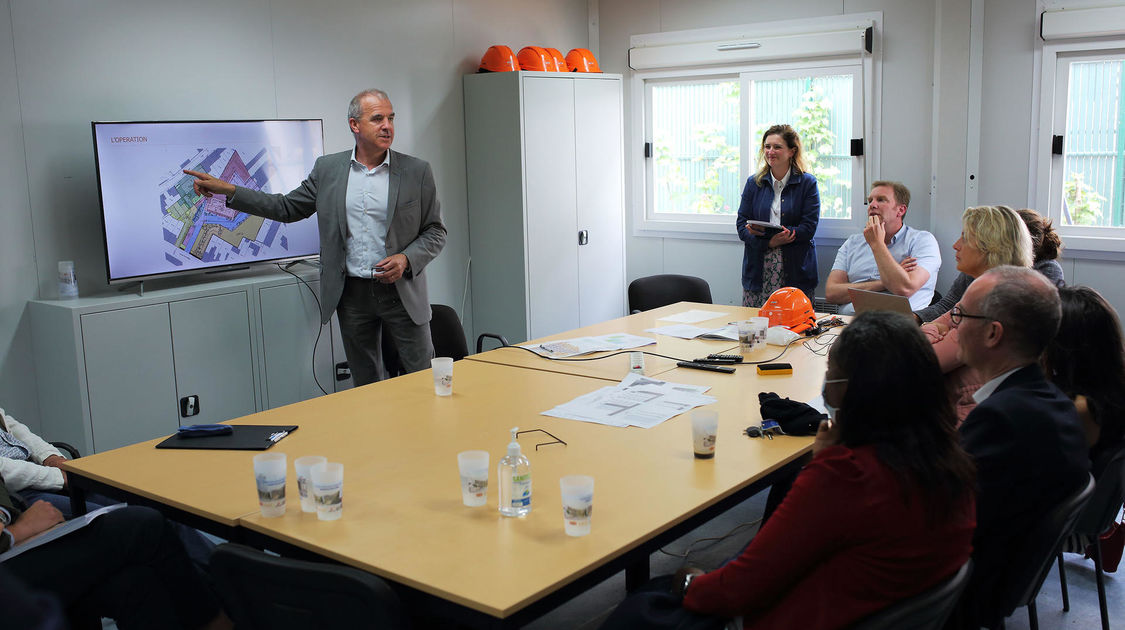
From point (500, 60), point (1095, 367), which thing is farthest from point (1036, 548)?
point (500, 60)

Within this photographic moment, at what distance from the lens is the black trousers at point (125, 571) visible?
231cm

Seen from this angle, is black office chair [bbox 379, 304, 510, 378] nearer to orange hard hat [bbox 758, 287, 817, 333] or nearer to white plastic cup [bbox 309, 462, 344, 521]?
orange hard hat [bbox 758, 287, 817, 333]

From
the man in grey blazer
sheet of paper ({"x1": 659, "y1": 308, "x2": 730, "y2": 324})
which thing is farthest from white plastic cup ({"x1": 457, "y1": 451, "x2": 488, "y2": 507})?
sheet of paper ({"x1": 659, "y1": 308, "x2": 730, "y2": 324})

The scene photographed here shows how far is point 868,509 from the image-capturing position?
1.62m

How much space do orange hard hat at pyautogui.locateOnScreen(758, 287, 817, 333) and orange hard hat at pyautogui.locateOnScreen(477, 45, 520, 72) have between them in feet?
9.73

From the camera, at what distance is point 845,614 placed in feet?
5.44

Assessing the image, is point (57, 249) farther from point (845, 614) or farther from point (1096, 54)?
point (1096, 54)

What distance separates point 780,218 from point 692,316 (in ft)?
5.44

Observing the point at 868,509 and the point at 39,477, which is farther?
the point at 39,477

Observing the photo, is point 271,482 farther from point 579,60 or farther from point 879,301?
point 579,60

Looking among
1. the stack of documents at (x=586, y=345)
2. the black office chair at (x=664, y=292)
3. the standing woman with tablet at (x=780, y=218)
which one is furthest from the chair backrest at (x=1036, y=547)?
the standing woman with tablet at (x=780, y=218)

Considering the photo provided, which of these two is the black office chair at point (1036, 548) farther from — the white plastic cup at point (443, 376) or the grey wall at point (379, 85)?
the grey wall at point (379, 85)

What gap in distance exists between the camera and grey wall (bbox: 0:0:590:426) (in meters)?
4.24

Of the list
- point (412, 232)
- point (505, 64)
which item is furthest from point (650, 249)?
point (412, 232)
